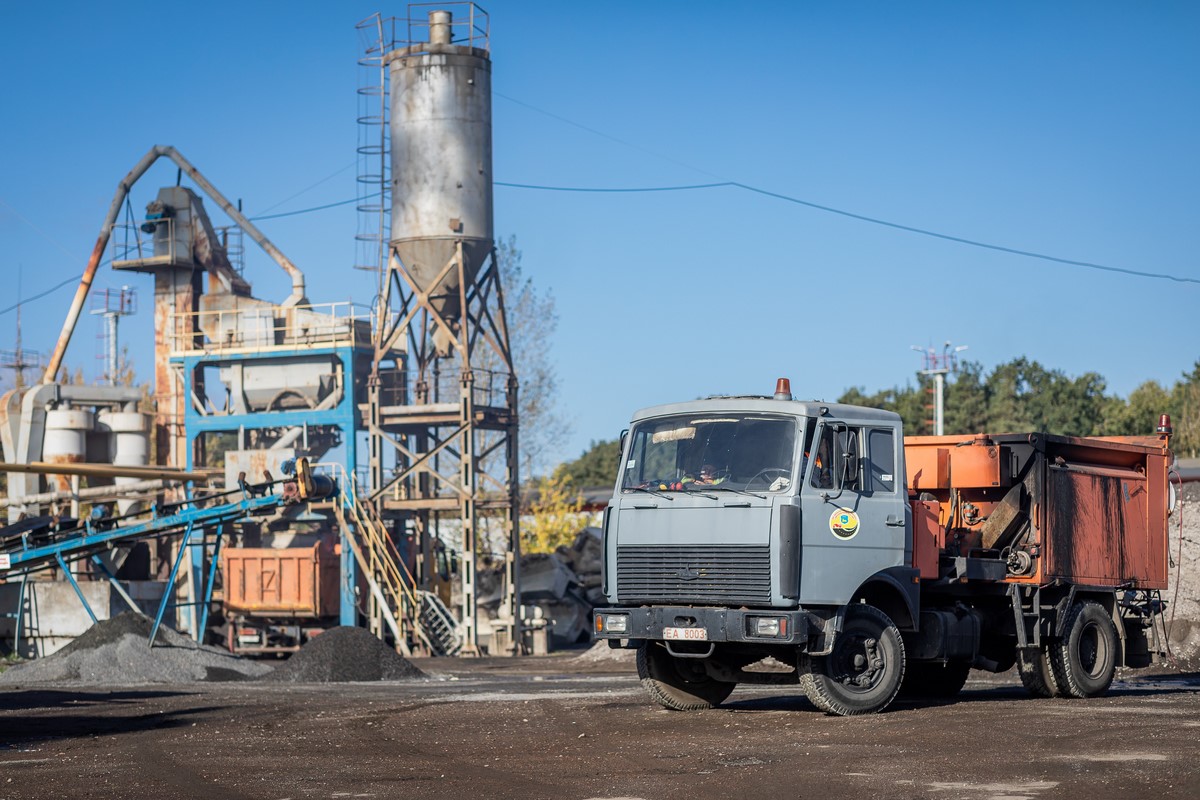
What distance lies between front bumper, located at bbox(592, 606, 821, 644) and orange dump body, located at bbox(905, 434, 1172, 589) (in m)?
2.27

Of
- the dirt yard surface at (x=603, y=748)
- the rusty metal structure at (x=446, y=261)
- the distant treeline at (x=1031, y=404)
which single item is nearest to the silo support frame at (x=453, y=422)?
the rusty metal structure at (x=446, y=261)

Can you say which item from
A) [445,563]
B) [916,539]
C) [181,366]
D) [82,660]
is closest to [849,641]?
[916,539]

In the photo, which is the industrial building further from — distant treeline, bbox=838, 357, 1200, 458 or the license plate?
distant treeline, bbox=838, 357, 1200, 458

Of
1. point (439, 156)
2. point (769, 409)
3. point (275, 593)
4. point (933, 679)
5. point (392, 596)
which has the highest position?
point (439, 156)

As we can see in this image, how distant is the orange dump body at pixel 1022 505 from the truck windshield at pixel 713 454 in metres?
2.16

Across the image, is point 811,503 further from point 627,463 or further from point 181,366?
point 181,366

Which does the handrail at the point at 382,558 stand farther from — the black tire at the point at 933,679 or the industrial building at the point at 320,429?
the black tire at the point at 933,679

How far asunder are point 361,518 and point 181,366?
9.76 metres

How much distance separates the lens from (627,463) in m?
15.6

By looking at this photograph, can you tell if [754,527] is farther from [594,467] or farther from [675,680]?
[594,467]

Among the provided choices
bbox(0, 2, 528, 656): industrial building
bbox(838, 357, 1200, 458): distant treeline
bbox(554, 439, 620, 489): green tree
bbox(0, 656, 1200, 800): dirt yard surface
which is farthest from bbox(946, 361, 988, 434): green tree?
bbox(0, 656, 1200, 800): dirt yard surface

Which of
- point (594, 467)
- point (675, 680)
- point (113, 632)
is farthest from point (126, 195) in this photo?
point (594, 467)

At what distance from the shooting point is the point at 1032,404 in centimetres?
8631

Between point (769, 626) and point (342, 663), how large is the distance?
44.2 ft
